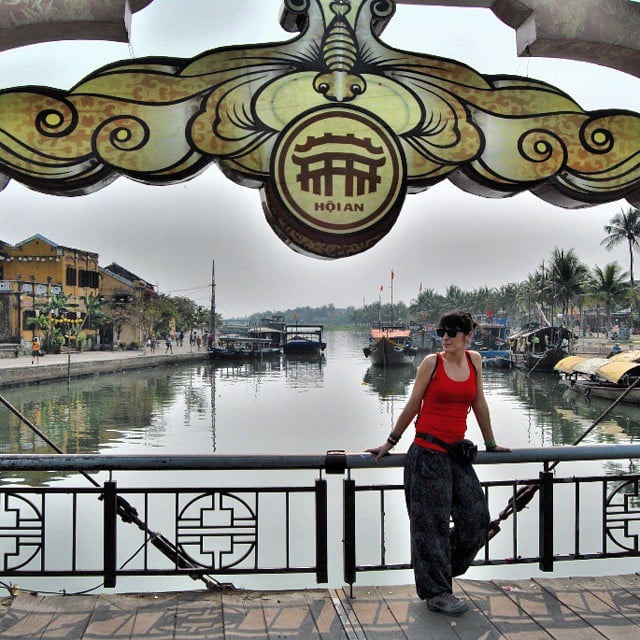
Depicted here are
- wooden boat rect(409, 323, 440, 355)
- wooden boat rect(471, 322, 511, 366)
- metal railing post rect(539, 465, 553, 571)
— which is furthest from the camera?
wooden boat rect(409, 323, 440, 355)

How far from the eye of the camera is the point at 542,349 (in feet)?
118

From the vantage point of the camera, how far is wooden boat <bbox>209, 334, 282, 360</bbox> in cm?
4466

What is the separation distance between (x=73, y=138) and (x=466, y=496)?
238 cm

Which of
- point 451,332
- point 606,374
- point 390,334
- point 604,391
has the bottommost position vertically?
point 604,391

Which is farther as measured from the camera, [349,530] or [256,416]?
[256,416]

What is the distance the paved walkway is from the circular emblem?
1.62 metres

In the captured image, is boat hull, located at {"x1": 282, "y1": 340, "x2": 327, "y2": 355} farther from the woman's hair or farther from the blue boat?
the woman's hair

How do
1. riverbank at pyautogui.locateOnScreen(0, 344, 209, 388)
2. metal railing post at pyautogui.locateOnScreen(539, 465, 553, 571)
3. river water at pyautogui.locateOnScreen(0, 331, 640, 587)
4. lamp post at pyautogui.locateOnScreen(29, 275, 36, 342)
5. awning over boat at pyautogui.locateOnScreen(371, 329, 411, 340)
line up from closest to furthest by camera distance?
metal railing post at pyautogui.locateOnScreen(539, 465, 553, 571) → river water at pyautogui.locateOnScreen(0, 331, 640, 587) → riverbank at pyautogui.locateOnScreen(0, 344, 209, 388) → lamp post at pyautogui.locateOnScreen(29, 275, 36, 342) → awning over boat at pyautogui.locateOnScreen(371, 329, 411, 340)

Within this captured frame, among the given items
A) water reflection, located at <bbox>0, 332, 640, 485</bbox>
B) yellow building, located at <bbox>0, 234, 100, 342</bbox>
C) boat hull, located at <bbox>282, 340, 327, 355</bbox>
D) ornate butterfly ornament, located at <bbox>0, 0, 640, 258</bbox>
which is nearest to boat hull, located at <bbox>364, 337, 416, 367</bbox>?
water reflection, located at <bbox>0, 332, 640, 485</bbox>

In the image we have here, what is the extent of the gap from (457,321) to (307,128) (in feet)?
4.00

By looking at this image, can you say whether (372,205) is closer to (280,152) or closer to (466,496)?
(280,152)

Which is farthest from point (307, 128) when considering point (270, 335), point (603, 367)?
point (270, 335)

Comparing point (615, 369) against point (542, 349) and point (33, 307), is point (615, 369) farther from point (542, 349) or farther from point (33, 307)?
point (33, 307)

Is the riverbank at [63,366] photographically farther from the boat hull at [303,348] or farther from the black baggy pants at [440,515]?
the black baggy pants at [440,515]
